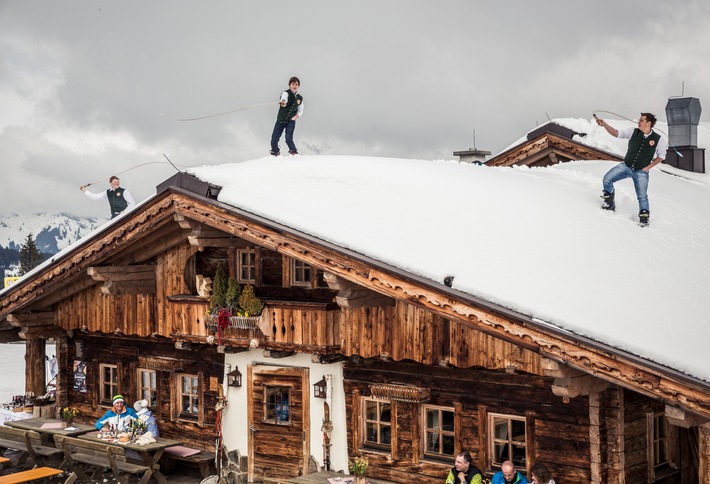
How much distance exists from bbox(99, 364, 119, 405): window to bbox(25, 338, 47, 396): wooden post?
1689mm

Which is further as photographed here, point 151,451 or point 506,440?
point 151,451

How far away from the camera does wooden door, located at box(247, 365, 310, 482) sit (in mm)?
15203

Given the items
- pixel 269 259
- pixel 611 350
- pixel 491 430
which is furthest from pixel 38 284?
pixel 611 350

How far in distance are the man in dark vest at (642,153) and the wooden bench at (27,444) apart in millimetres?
11907

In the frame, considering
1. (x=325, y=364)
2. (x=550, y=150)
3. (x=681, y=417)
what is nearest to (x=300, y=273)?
(x=325, y=364)

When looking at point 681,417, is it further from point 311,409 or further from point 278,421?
point 278,421

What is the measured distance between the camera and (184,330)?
15.9 meters

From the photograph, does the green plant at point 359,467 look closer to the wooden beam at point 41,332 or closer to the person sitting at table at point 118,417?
the person sitting at table at point 118,417

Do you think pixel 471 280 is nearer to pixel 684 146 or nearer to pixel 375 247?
pixel 375 247

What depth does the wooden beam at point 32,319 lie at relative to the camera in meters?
18.1

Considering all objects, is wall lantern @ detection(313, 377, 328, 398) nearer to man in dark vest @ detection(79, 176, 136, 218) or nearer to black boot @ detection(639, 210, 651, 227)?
black boot @ detection(639, 210, 651, 227)

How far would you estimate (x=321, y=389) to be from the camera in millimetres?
14828

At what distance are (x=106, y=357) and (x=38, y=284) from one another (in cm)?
231

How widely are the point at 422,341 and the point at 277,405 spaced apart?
392 centimetres
